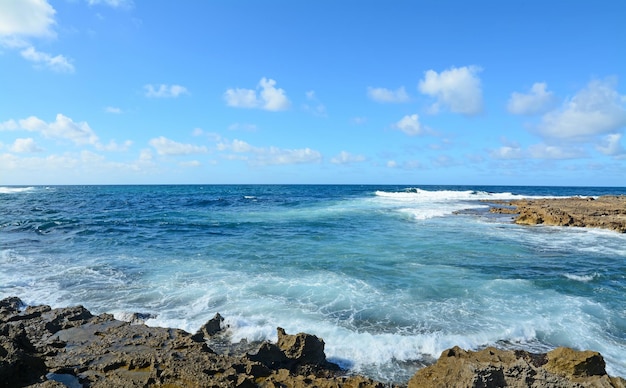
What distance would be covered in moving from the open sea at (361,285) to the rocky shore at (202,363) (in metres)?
0.87

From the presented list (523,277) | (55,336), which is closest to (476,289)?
(523,277)

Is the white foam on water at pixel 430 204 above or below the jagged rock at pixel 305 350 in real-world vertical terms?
above

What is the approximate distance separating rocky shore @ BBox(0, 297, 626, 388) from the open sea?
87 centimetres

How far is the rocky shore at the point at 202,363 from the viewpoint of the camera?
479cm

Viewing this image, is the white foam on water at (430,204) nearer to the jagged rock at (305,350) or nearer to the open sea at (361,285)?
the open sea at (361,285)

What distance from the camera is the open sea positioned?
7918 mm

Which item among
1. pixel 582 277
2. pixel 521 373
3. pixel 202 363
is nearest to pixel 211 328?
pixel 202 363

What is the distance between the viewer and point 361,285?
1160cm

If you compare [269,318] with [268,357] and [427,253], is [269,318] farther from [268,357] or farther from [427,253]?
[427,253]

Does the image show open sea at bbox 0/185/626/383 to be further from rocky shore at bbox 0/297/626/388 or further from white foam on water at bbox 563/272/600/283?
rocky shore at bbox 0/297/626/388

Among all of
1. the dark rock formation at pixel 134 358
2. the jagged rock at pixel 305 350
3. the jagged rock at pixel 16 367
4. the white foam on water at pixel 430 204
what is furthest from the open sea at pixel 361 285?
the white foam on water at pixel 430 204

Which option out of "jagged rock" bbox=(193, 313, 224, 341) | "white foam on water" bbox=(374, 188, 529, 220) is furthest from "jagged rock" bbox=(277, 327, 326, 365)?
"white foam on water" bbox=(374, 188, 529, 220)

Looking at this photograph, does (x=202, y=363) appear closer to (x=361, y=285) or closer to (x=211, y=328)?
(x=211, y=328)

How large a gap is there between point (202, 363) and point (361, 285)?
272 inches
